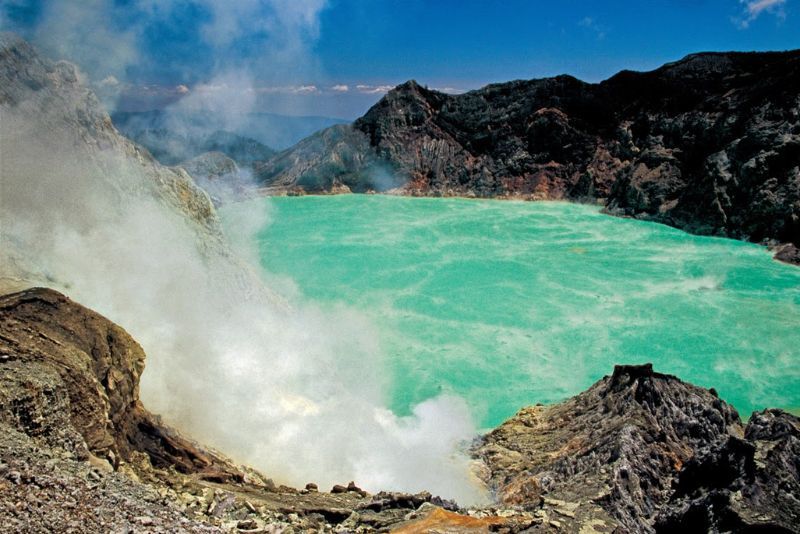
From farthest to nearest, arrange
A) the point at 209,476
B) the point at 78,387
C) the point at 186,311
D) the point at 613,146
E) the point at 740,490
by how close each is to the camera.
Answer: the point at 613,146, the point at 186,311, the point at 209,476, the point at 740,490, the point at 78,387

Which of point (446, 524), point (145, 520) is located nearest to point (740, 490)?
point (446, 524)

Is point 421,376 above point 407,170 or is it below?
below

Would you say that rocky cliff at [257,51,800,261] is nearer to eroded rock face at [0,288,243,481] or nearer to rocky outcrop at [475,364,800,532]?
rocky outcrop at [475,364,800,532]

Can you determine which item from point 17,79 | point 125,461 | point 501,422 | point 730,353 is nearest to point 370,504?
point 125,461

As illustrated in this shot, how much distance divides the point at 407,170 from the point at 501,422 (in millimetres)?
43192

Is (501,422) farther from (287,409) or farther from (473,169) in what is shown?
(473,169)

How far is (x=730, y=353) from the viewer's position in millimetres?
19047

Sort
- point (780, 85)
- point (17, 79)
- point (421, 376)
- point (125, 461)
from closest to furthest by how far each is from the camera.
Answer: point (125, 461), point (17, 79), point (421, 376), point (780, 85)

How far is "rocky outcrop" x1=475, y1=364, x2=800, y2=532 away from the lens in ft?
20.0

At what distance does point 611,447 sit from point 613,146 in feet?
154

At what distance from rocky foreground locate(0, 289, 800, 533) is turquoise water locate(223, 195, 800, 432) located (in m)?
6.25

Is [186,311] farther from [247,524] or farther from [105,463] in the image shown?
[247,524]

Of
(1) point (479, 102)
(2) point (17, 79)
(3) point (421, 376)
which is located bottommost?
(3) point (421, 376)

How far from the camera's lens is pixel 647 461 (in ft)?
28.0
